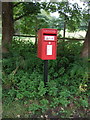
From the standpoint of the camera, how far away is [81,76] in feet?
10.6

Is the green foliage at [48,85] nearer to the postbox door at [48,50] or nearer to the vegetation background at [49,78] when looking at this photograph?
the vegetation background at [49,78]

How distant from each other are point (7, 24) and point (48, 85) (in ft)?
9.91

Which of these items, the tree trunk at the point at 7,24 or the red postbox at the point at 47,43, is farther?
the tree trunk at the point at 7,24

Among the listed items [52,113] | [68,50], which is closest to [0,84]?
[52,113]

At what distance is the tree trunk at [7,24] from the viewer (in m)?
4.45

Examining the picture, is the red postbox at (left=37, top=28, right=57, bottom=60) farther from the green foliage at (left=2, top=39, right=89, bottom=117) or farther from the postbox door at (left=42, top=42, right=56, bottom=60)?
the green foliage at (left=2, top=39, right=89, bottom=117)

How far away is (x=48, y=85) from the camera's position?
111 inches

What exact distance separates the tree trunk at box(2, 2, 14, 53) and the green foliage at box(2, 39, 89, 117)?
0.91 metres

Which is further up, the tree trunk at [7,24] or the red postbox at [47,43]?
the tree trunk at [7,24]

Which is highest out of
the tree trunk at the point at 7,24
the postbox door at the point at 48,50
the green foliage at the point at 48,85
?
the tree trunk at the point at 7,24

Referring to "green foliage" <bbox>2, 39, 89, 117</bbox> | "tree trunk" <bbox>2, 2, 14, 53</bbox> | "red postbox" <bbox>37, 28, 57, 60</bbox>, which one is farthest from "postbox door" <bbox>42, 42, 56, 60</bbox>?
"tree trunk" <bbox>2, 2, 14, 53</bbox>

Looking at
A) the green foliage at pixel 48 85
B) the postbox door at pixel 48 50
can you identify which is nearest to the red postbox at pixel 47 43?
the postbox door at pixel 48 50

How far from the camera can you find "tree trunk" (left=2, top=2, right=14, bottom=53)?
4.45 meters

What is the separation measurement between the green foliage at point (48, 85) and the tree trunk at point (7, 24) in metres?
0.91
